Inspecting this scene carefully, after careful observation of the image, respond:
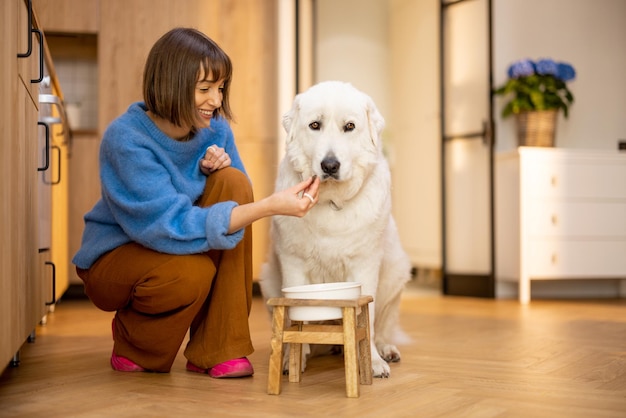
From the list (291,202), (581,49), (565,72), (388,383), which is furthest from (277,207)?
(581,49)

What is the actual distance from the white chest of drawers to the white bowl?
3.12 metres

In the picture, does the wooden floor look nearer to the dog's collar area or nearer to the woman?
the woman

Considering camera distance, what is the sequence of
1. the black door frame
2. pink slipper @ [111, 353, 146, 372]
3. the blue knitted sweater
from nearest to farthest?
the blue knitted sweater, pink slipper @ [111, 353, 146, 372], the black door frame

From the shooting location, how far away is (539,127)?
495 cm

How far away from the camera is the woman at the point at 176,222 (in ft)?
6.56

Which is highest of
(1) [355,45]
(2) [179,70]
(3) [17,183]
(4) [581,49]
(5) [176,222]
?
(1) [355,45]

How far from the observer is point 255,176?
16.5ft

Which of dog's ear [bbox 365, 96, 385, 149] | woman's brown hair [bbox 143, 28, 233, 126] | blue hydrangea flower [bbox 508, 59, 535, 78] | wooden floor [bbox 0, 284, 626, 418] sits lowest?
wooden floor [bbox 0, 284, 626, 418]

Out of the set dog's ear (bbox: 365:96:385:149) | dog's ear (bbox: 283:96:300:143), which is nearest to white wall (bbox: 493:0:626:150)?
dog's ear (bbox: 365:96:385:149)

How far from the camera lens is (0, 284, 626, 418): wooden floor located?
174 centimetres

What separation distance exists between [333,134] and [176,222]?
0.54 meters

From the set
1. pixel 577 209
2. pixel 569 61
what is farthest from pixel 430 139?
pixel 577 209

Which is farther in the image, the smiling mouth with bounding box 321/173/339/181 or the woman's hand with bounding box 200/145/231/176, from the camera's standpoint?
Result: the woman's hand with bounding box 200/145/231/176

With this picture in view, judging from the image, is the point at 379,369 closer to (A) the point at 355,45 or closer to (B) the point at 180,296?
(B) the point at 180,296
